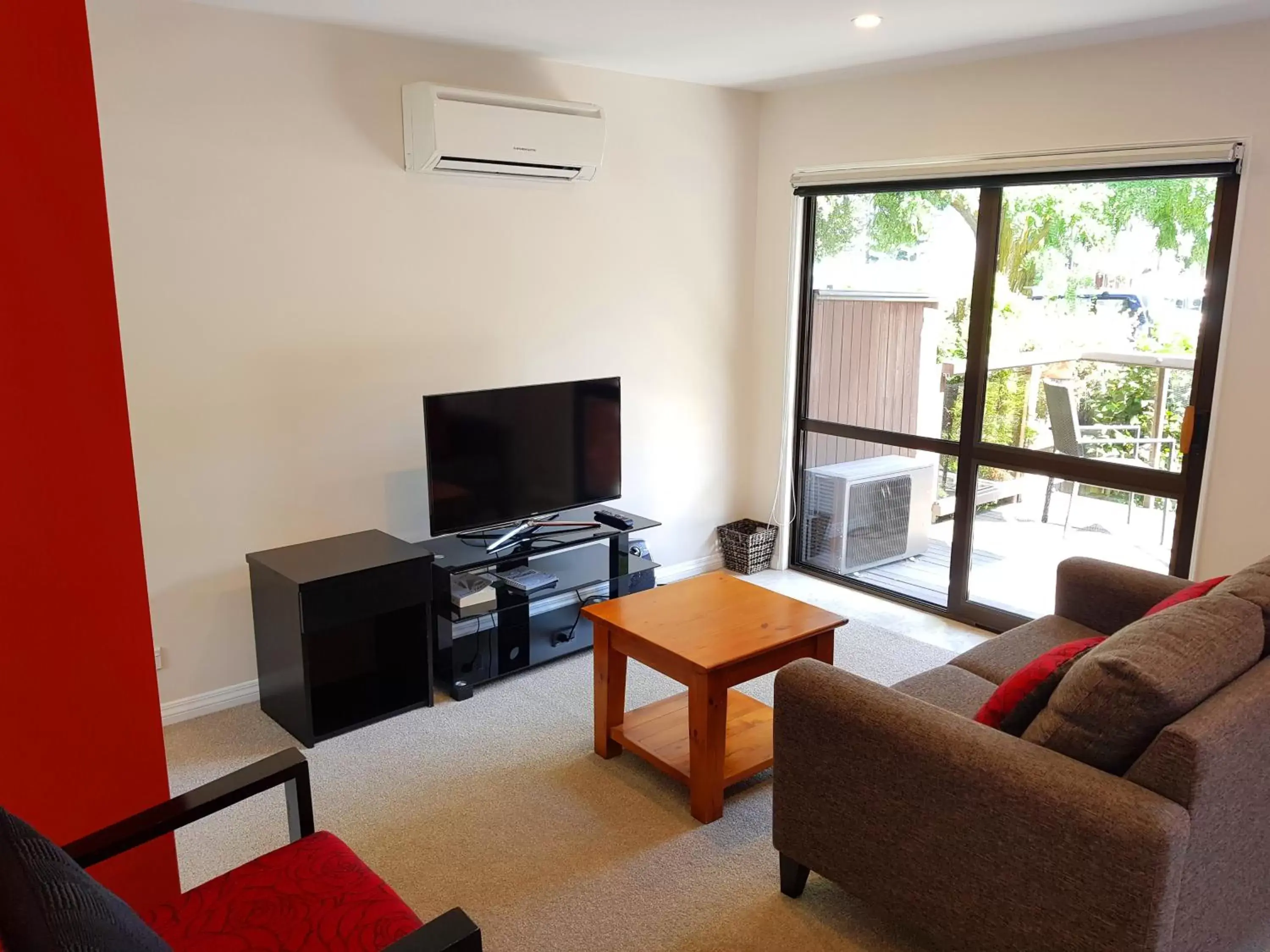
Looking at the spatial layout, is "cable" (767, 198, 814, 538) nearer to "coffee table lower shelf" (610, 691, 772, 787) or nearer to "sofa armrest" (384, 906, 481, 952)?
"coffee table lower shelf" (610, 691, 772, 787)

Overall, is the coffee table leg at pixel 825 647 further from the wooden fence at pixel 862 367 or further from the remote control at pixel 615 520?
the wooden fence at pixel 862 367

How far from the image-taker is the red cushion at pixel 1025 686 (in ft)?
6.97

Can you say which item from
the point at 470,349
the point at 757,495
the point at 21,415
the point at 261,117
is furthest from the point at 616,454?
the point at 21,415

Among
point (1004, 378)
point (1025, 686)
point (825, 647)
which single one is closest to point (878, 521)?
point (1004, 378)

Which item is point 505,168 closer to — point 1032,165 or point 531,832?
point 1032,165

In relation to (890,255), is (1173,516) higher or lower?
lower

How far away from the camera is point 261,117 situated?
3359mm

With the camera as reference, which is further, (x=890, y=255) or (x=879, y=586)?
(x=879, y=586)

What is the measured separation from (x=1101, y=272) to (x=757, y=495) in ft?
6.83

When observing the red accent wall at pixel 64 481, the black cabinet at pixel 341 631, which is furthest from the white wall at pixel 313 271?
the red accent wall at pixel 64 481

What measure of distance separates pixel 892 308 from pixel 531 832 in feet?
9.85

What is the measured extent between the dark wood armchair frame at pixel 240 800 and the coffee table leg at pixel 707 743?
1.16 m

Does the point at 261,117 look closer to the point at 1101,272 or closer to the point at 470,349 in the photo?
the point at 470,349

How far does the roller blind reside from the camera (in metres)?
3.35
